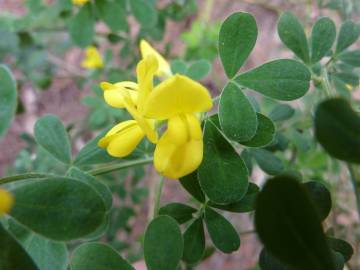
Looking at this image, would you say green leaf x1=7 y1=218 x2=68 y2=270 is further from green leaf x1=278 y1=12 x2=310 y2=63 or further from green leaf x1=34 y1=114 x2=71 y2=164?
green leaf x1=278 y1=12 x2=310 y2=63

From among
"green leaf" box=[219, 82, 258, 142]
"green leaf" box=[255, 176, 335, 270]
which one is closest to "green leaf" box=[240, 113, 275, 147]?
"green leaf" box=[219, 82, 258, 142]

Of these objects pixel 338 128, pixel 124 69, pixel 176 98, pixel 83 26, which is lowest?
pixel 124 69

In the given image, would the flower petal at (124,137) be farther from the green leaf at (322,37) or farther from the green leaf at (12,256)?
the green leaf at (322,37)

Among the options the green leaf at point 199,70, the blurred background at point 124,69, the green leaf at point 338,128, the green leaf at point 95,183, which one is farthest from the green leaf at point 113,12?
the green leaf at point 338,128

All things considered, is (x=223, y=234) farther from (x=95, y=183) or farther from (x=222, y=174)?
(x=95, y=183)

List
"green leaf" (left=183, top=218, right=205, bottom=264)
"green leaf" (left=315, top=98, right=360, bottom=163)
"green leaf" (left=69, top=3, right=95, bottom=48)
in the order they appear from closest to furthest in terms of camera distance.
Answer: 1. "green leaf" (left=315, top=98, right=360, bottom=163)
2. "green leaf" (left=183, top=218, right=205, bottom=264)
3. "green leaf" (left=69, top=3, right=95, bottom=48)

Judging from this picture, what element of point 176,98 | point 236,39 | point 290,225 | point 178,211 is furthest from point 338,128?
point 178,211
